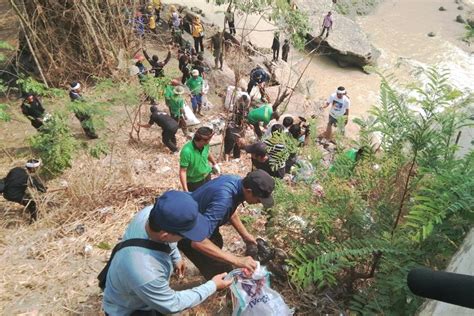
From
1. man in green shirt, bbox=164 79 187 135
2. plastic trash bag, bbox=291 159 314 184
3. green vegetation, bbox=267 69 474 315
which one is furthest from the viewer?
A: man in green shirt, bbox=164 79 187 135

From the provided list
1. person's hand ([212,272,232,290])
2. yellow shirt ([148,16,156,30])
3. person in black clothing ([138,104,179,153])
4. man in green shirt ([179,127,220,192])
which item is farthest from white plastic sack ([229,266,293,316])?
yellow shirt ([148,16,156,30])

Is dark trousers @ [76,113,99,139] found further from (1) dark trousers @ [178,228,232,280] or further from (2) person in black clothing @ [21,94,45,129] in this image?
(1) dark trousers @ [178,228,232,280]

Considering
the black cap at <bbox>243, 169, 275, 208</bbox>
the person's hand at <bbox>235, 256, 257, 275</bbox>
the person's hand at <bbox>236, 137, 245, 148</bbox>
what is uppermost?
the black cap at <bbox>243, 169, 275, 208</bbox>

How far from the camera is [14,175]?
208 inches

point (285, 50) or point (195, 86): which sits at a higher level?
point (195, 86)

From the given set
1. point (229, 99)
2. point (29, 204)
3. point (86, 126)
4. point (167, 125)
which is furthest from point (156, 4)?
point (29, 204)

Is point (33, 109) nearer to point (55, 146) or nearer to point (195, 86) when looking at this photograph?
point (55, 146)

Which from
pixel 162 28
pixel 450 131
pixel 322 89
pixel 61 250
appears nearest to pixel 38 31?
pixel 162 28

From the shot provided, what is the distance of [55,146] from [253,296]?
14.7 feet

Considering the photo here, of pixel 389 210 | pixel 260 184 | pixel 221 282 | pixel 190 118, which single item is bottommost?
pixel 190 118

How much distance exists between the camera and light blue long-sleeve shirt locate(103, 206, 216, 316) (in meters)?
2.27

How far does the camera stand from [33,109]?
7297 millimetres

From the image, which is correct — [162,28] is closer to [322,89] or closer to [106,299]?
[322,89]

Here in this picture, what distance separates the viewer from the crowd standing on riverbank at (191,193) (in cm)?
231
